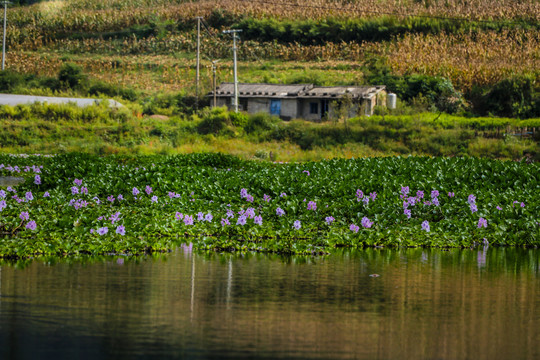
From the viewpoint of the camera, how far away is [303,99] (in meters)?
54.7

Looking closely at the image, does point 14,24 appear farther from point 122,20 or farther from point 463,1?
point 463,1

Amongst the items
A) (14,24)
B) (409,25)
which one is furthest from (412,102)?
(14,24)

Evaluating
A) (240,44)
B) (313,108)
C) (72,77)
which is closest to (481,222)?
(313,108)

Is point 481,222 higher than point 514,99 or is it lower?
lower

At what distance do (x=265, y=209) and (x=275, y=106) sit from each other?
1596 inches

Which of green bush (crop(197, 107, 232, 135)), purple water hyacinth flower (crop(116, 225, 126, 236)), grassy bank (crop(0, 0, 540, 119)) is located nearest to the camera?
purple water hyacinth flower (crop(116, 225, 126, 236))

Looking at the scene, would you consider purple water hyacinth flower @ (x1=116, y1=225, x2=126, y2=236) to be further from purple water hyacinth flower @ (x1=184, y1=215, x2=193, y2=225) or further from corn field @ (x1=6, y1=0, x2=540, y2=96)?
corn field @ (x1=6, y1=0, x2=540, y2=96)

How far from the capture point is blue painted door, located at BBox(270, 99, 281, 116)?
55.2 metres

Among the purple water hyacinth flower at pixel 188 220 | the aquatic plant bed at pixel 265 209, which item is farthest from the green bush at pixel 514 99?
the purple water hyacinth flower at pixel 188 220

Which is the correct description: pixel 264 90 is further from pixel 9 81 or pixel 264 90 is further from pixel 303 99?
pixel 9 81

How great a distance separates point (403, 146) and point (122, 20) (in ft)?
180

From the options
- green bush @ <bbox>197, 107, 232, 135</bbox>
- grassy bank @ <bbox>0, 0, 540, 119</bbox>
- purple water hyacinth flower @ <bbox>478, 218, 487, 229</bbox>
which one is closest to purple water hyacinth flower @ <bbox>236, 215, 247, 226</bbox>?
purple water hyacinth flower @ <bbox>478, 218, 487, 229</bbox>

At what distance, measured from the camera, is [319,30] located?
77500 millimetres

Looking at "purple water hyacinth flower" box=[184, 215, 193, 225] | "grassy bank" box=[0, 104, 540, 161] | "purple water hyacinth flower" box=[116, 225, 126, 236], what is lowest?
"purple water hyacinth flower" box=[116, 225, 126, 236]
